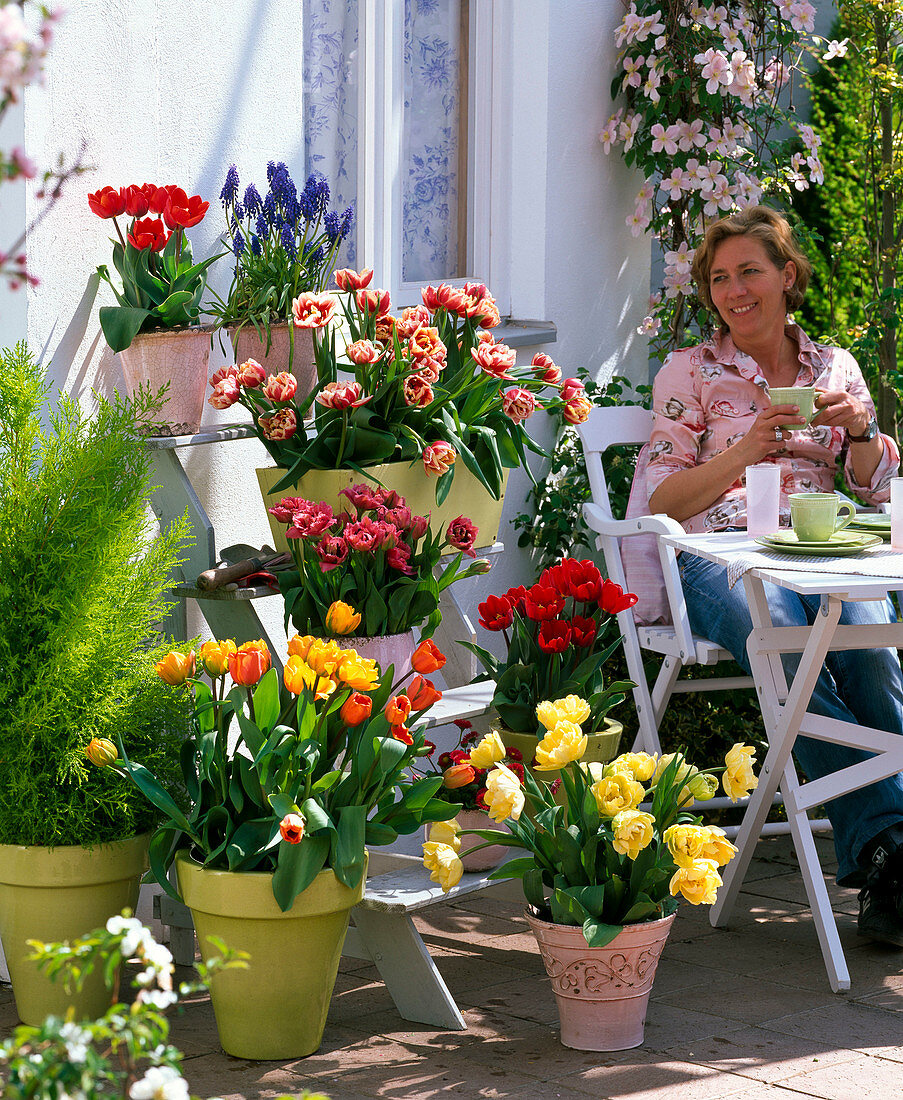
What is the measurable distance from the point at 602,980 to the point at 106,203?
5.35ft

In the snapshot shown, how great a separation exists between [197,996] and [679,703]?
168 cm

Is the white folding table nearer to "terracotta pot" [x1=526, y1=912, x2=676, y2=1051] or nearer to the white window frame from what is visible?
"terracotta pot" [x1=526, y1=912, x2=676, y2=1051]

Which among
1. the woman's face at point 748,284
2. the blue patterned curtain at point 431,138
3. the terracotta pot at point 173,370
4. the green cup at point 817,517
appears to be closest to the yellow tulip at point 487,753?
the green cup at point 817,517

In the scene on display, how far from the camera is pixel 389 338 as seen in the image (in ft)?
9.06

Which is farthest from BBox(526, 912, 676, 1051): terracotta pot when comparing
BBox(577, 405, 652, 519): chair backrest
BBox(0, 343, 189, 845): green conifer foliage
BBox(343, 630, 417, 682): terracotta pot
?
BBox(577, 405, 652, 519): chair backrest

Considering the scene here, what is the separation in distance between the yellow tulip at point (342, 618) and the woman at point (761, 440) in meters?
1.01

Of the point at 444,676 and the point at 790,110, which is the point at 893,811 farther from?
the point at 790,110

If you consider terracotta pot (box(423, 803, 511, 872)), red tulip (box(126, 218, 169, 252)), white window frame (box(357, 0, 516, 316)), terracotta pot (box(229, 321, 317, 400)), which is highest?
white window frame (box(357, 0, 516, 316))

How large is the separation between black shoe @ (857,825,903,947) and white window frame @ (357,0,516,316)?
1.81m

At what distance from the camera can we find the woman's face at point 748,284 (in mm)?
3418

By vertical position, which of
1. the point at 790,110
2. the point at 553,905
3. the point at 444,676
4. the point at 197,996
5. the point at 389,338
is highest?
the point at 790,110

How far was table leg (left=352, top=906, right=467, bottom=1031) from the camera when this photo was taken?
2529 mm

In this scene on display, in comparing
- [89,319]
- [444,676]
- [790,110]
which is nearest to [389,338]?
[89,319]

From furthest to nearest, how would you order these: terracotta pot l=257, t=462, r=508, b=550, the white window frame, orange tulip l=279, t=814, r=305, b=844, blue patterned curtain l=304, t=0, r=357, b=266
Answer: the white window frame, blue patterned curtain l=304, t=0, r=357, b=266, terracotta pot l=257, t=462, r=508, b=550, orange tulip l=279, t=814, r=305, b=844
